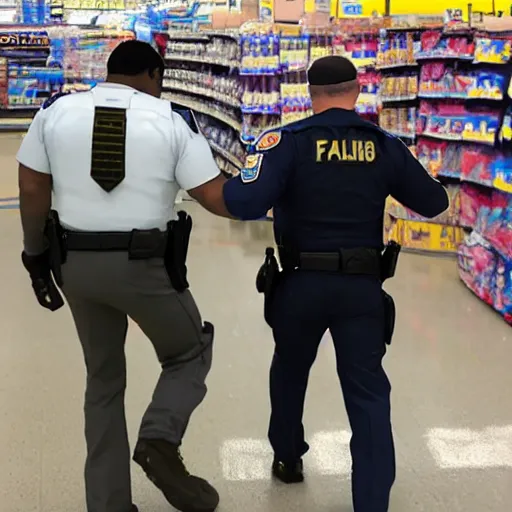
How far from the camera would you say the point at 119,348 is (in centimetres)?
232

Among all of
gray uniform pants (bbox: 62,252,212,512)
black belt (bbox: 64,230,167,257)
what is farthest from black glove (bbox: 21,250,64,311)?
black belt (bbox: 64,230,167,257)

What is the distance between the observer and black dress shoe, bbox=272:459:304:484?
8.87 ft

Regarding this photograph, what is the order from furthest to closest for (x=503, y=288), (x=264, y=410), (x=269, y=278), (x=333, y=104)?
(x=503, y=288) → (x=264, y=410) → (x=269, y=278) → (x=333, y=104)

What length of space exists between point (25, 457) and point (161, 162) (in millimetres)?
1486

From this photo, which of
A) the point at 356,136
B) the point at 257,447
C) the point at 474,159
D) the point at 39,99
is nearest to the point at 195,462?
the point at 257,447

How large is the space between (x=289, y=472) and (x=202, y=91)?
7062mm

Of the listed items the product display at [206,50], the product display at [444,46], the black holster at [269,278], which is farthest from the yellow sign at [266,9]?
the black holster at [269,278]

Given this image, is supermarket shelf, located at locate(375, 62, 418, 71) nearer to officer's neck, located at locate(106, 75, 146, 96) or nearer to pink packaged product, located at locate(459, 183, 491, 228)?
pink packaged product, located at locate(459, 183, 491, 228)

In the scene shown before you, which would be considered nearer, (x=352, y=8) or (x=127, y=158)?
(x=127, y=158)

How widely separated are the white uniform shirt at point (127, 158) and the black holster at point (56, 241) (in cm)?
3

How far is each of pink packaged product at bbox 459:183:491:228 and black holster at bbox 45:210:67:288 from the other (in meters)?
3.72

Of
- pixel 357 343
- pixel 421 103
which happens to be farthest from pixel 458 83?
pixel 357 343

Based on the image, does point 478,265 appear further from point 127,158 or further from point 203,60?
point 203,60

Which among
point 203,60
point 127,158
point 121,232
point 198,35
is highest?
point 198,35
